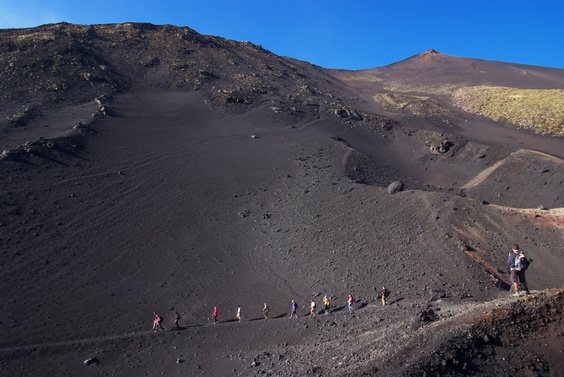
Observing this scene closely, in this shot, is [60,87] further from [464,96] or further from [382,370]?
[464,96]

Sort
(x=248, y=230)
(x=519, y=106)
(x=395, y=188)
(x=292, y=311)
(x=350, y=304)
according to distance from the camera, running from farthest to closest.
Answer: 1. (x=519, y=106)
2. (x=395, y=188)
3. (x=248, y=230)
4. (x=292, y=311)
5. (x=350, y=304)

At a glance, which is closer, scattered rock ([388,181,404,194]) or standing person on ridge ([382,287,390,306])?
standing person on ridge ([382,287,390,306])

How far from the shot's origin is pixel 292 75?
63969 mm

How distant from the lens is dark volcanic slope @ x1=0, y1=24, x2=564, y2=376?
15492 millimetres

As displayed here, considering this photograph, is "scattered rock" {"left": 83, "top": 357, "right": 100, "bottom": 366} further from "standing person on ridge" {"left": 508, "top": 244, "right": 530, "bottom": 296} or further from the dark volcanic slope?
"standing person on ridge" {"left": 508, "top": 244, "right": 530, "bottom": 296}

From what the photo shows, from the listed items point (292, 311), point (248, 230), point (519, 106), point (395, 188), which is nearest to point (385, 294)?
point (292, 311)

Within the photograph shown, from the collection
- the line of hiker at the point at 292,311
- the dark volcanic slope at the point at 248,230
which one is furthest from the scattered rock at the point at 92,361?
the line of hiker at the point at 292,311

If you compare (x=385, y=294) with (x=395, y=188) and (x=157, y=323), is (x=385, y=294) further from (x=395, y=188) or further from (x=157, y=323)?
(x=395, y=188)

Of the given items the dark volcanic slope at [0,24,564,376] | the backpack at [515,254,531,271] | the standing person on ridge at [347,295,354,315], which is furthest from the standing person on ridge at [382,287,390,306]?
the backpack at [515,254,531,271]

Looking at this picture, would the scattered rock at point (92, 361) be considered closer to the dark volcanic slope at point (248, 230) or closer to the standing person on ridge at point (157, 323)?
the dark volcanic slope at point (248, 230)

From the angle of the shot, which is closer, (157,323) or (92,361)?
(92,361)

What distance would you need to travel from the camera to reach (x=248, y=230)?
90.5ft

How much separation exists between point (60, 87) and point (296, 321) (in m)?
35.9

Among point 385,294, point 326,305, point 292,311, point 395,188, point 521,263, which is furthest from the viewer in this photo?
point 395,188
